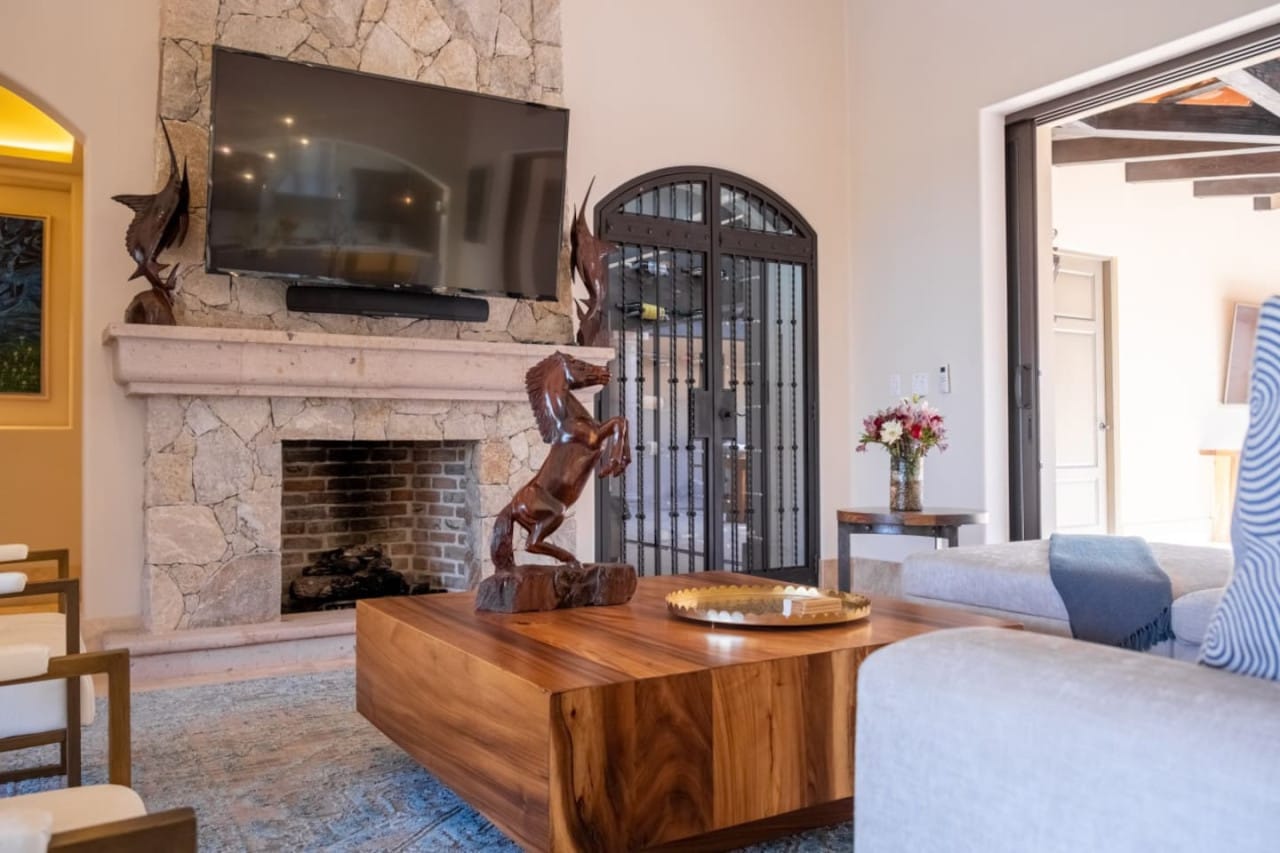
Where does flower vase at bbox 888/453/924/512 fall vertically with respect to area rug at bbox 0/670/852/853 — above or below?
above

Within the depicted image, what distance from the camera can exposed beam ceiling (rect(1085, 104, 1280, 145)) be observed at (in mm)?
4734

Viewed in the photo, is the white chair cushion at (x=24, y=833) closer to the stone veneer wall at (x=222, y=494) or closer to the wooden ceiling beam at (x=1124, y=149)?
the stone veneer wall at (x=222, y=494)

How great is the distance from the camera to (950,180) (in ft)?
15.1

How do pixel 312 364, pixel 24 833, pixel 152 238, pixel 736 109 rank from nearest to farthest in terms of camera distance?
pixel 24 833, pixel 152 238, pixel 312 364, pixel 736 109

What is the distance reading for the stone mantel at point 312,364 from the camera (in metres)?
3.34

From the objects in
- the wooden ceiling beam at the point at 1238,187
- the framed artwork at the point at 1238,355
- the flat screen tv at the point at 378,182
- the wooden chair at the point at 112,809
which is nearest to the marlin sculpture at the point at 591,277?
the flat screen tv at the point at 378,182

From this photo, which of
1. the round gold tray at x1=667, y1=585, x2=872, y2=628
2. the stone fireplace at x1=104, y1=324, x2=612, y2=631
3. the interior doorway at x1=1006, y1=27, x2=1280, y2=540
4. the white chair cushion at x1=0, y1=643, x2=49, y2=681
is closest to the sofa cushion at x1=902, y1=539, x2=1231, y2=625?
the round gold tray at x1=667, y1=585, x2=872, y2=628

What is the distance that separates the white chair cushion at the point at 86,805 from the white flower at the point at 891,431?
3047mm

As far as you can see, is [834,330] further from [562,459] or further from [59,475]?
[59,475]

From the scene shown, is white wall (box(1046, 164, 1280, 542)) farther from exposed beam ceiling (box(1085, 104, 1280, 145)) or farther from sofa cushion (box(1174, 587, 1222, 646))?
sofa cushion (box(1174, 587, 1222, 646))

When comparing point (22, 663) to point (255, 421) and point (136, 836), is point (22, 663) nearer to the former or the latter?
point (136, 836)

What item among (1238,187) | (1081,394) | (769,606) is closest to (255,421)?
(769,606)

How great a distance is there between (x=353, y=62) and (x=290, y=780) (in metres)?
2.92

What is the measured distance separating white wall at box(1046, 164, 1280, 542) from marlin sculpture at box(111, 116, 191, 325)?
5377mm
